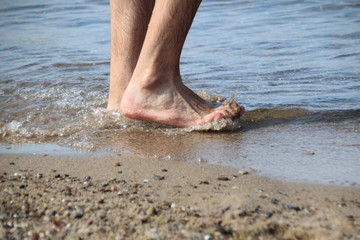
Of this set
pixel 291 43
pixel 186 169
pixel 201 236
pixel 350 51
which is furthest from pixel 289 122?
pixel 291 43

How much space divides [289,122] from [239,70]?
1.36m

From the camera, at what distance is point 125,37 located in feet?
9.70

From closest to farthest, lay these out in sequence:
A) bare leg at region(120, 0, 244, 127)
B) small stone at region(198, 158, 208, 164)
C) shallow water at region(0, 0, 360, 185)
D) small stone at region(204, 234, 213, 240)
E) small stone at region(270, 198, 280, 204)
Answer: small stone at region(204, 234, 213, 240), small stone at region(270, 198, 280, 204), small stone at region(198, 158, 208, 164), shallow water at region(0, 0, 360, 185), bare leg at region(120, 0, 244, 127)

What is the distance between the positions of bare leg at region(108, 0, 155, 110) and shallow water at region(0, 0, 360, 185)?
0.16 m

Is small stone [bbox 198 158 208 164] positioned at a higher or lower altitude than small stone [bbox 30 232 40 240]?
lower

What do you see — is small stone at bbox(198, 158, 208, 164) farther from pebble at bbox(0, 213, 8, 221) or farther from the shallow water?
pebble at bbox(0, 213, 8, 221)

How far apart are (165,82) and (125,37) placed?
44cm

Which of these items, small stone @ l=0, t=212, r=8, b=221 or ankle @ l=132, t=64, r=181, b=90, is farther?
ankle @ l=132, t=64, r=181, b=90

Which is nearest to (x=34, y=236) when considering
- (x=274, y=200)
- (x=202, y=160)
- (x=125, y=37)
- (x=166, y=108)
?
(x=274, y=200)

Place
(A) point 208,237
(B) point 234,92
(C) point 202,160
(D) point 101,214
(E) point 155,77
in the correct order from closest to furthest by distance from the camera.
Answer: (A) point 208,237 → (D) point 101,214 → (C) point 202,160 → (E) point 155,77 → (B) point 234,92

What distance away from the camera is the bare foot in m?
2.67

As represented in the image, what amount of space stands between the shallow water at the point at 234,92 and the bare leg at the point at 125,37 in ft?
0.54

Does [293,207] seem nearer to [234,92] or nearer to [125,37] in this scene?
[125,37]

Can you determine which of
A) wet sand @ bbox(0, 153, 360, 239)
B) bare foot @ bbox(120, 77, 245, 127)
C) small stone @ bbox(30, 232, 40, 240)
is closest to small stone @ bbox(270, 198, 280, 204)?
wet sand @ bbox(0, 153, 360, 239)
